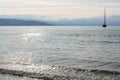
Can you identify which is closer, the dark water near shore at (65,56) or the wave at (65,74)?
the wave at (65,74)

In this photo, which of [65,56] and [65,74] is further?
[65,56]

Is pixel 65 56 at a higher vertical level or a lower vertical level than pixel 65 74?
lower

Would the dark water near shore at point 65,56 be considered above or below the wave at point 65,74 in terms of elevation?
below

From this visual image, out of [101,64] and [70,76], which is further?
[101,64]

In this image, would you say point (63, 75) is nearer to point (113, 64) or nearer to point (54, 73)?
point (54, 73)

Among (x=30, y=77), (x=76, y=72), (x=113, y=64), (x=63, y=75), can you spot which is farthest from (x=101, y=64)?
(x=30, y=77)

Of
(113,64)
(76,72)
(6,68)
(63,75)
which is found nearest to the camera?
(63,75)

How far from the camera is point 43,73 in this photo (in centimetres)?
2520

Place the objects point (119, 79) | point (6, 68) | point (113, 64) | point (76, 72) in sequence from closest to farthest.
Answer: point (119, 79)
point (76, 72)
point (6, 68)
point (113, 64)

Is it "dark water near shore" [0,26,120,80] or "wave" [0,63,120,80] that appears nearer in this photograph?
"wave" [0,63,120,80]

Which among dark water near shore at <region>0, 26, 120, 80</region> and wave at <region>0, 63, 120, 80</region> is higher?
wave at <region>0, 63, 120, 80</region>

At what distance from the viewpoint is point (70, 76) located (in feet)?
78.6

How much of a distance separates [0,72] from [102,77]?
9814 millimetres

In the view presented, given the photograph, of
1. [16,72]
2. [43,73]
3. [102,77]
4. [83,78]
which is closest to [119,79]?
[102,77]
